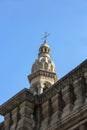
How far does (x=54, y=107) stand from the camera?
717 inches

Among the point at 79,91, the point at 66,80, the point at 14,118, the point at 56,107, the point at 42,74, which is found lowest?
the point at 56,107

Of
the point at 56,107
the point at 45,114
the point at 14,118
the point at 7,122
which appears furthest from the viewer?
the point at 7,122

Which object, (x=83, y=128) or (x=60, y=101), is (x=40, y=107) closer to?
(x=60, y=101)

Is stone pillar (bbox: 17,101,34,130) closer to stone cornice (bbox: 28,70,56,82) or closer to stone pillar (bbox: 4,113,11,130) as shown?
stone pillar (bbox: 4,113,11,130)

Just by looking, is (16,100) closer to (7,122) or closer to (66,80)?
(7,122)

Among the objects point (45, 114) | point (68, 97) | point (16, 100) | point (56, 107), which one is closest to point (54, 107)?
point (56, 107)

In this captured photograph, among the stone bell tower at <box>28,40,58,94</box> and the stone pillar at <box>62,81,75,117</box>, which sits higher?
the stone bell tower at <box>28,40,58,94</box>

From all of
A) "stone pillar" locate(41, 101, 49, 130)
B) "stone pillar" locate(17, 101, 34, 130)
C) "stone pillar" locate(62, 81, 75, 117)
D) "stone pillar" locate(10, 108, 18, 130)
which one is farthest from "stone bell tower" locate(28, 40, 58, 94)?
"stone pillar" locate(62, 81, 75, 117)

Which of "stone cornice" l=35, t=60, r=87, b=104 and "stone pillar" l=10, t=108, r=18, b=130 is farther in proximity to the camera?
"stone pillar" l=10, t=108, r=18, b=130

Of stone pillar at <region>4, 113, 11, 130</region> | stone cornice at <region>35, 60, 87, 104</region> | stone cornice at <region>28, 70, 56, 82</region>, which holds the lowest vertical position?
stone pillar at <region>4, 113, 11, 130</region>

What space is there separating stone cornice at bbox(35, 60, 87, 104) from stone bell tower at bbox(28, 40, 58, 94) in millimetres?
22169

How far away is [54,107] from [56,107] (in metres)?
0.15

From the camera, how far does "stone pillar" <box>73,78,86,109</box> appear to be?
17.0 m

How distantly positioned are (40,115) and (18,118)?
3.45 feet
